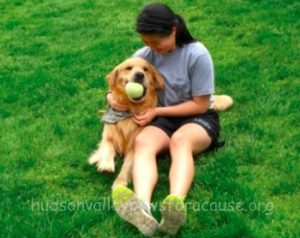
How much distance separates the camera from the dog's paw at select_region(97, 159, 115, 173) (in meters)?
5.32

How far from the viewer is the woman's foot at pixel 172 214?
420 cm

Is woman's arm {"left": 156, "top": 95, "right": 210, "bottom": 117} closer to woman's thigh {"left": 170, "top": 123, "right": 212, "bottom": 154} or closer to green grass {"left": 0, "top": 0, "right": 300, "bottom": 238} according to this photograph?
woman's thigh {"left": 170, "top": 123, "right": 212, "bottom": 154}

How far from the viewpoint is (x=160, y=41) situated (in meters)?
5.31

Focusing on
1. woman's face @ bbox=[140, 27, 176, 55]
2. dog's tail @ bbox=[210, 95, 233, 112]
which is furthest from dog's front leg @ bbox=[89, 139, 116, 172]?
dog's tail @ bbox=[210, 95, 233, 112]

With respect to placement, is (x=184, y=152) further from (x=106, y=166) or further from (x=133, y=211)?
(x=133, y=211)

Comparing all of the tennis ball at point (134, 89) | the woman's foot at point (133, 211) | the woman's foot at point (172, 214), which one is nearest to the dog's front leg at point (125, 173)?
the tennis ball at point (134, 89)

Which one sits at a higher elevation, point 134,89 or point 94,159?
point 134,89

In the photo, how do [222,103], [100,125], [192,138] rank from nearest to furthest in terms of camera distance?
1. [192,138]
2. [100,125]
3. [222,103]

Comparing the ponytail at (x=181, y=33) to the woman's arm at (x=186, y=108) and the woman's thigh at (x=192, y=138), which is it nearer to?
the woman's arm at (x=186, y=108)

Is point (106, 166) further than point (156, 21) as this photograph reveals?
Yes

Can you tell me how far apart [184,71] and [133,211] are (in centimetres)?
160

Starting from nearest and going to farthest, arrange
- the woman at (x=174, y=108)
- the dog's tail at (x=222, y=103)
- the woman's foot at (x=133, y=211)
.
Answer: the woman's foot at (x=133, y=211) → the woman at (x=174, y=108) → the dog's tail at (x=222, y=103)

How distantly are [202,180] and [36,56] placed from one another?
4711mm

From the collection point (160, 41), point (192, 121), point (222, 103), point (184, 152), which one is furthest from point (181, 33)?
point (222, 103)
